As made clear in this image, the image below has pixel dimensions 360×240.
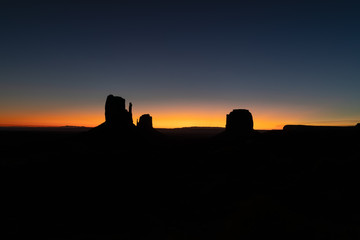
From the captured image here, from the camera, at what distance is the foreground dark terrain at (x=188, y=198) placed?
45.4 ft

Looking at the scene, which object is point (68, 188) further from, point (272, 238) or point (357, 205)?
point (357, 205)

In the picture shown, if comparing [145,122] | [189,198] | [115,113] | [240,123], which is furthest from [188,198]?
[145,122]

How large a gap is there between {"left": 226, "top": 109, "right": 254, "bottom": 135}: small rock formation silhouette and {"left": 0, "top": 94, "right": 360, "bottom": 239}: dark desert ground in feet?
125

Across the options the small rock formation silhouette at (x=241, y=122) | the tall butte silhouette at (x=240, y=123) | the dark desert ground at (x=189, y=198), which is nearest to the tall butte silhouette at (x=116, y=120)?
the dark desert ground at (x=189, y=198)

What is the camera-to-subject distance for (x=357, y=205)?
17641 millimetres

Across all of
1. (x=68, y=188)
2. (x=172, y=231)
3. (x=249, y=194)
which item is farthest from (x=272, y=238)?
(x=68, y=188)

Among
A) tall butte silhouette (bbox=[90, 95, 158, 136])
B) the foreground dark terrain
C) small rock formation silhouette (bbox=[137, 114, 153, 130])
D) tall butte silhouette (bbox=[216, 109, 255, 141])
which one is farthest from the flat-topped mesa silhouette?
tall butte silhouette (bbox=[216, 109, 255, 141])

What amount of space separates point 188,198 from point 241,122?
64.0 metres

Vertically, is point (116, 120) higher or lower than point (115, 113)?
lower

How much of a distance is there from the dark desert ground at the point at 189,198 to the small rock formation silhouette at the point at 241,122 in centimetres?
3801

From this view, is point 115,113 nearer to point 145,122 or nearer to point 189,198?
point 145,122

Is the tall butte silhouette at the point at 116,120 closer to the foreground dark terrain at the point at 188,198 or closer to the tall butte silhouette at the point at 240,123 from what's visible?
the foreground dark terrain at the point at 188,198

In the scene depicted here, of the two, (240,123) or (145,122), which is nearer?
(240,123)

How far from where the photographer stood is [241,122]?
80188 mm
